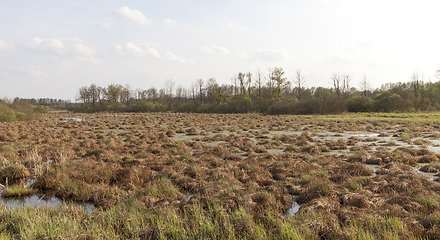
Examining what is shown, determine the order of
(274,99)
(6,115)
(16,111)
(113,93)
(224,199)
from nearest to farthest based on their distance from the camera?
(224,199) → (6,115) → (16,111) → (274,99) → (113,93)

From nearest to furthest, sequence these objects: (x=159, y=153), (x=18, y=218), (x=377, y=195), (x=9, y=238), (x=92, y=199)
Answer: (x=9, y=238) → (x=18, y=218) → (x=377, y=195) → (x=92, y=199) → (x=159, y=153)

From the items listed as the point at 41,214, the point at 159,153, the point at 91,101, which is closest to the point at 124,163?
the point at 159,153

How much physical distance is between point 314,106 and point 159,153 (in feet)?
143

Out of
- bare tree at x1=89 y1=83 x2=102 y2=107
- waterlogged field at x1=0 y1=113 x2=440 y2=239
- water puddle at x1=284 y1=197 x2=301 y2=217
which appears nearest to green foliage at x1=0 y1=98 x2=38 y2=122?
waterlogged field at x1=0 y1=113 x2=440 y2=239

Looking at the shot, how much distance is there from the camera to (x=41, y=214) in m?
5.11

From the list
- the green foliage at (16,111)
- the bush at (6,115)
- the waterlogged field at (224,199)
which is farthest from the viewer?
the green foliage at (16,111)

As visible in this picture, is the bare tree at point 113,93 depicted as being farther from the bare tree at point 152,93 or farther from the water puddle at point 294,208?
the water puddle at point 294,208

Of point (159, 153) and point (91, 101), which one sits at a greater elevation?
point (91, 101)

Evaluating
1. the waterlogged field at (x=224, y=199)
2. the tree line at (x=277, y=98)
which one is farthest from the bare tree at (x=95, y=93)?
the waterlogged field at (x=224, y=199)

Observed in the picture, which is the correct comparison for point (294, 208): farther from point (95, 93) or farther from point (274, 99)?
point (95, 93)

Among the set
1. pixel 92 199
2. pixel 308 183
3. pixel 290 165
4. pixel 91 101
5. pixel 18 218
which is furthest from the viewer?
pixel 91 101

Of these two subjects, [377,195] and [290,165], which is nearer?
[377,195]

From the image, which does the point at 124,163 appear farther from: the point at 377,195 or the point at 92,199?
the point at 377,195

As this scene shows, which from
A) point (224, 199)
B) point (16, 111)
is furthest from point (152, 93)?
point (224, 199)
